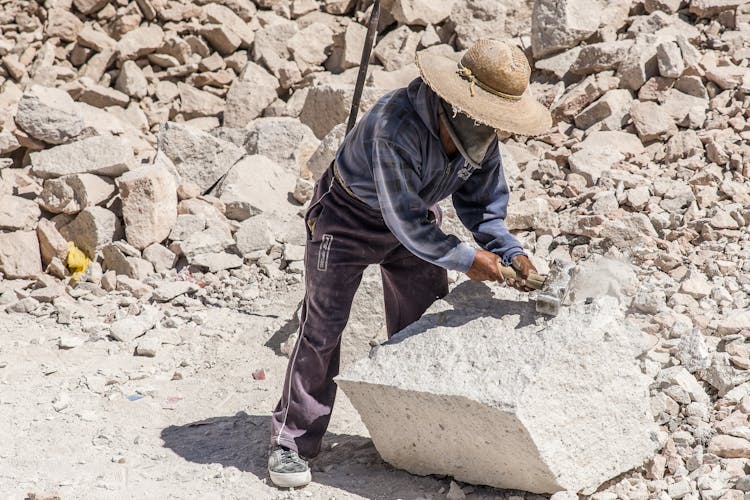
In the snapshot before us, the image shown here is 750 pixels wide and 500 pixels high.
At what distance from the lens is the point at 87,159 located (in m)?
6.35

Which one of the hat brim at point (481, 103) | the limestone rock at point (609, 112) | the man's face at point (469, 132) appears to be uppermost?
the hat brim at point (481, 103)

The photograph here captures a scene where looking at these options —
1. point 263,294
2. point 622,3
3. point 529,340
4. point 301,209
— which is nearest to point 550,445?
point 529,340

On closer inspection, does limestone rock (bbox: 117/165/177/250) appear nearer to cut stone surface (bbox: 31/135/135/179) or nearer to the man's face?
cut stone surface (bbox: 31/135/135/179)

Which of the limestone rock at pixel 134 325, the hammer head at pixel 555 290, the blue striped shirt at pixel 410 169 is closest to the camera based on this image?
the blue striped shirt at pixel 410 169

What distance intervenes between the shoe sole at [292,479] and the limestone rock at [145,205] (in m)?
3.08

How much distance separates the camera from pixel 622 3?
7.05 meters

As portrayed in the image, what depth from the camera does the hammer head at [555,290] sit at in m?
3.06

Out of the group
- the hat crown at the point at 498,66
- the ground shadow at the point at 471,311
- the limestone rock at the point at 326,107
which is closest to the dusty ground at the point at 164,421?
the ground shadow at the point at 471,311

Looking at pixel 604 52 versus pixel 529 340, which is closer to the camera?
pixel 529 340

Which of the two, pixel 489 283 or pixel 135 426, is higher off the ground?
pixel 489 283

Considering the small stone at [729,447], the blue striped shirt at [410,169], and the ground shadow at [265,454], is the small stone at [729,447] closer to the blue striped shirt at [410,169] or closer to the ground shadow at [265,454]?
the ground shadow at [265,454]

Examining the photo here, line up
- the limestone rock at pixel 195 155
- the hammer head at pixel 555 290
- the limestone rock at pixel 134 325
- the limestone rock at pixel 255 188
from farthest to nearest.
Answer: the limestone rock at pixel 195 155, the limestone rock at pixel 255 188, the limestone rock at pixel 134 325, the hammer head at pixel 555 290

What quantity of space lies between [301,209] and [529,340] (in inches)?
141

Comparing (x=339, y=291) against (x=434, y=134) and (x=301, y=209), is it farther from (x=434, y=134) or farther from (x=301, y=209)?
(x=301, y=209)
